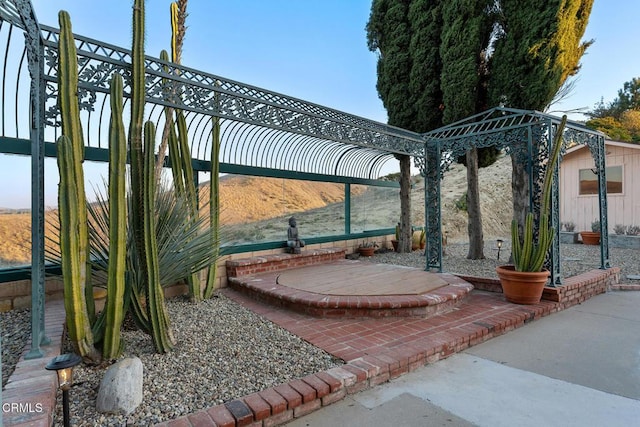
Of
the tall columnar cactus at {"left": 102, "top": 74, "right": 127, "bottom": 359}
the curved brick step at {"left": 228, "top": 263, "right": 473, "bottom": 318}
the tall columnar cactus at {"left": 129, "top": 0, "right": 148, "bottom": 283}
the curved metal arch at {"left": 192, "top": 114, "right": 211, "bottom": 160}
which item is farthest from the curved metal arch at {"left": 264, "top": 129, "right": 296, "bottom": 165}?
the tall columnar cactus at {"left": 102, "top": 74, "right": 127, "bottom": 359}

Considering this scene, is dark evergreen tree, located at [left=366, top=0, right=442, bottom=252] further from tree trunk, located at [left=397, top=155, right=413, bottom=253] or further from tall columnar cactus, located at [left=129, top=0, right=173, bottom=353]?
tall columnar cactus, located at [left=129, top=0, right=173, bottom=353]

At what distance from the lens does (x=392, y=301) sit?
3.78 metres

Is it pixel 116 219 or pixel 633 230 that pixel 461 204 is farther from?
pixel 116 219

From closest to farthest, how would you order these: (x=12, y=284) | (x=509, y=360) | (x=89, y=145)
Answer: (x=509, y=360)
(x=12, y=284)
(x=89, y=145)


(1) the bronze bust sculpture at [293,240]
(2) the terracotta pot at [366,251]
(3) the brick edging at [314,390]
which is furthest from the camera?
(2) the terracotta pot at [366,251]

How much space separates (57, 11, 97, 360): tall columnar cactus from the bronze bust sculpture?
156 inches

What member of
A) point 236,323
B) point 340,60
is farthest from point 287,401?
point 340,60

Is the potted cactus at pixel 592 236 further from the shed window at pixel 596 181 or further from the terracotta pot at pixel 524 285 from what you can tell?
the terracotta pot at pixel 524 285

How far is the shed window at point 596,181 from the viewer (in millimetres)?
10438

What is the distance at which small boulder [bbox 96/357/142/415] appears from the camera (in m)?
1.92

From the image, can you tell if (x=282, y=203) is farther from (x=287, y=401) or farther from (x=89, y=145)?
(x=287, y=401)

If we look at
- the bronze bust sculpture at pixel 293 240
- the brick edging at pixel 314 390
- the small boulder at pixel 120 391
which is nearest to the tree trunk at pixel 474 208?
the bronze bust sculpture at pixel 293 240

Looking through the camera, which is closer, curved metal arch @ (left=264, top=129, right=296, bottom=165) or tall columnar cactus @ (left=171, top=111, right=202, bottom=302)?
tall columnar cactus @ (left=171, top=111, right=202, bottom=302)

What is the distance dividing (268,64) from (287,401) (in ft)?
22.6
